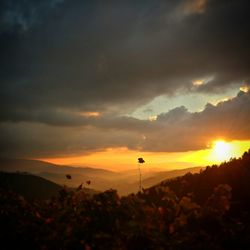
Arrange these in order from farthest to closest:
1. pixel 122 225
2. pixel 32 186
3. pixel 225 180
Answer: pixel 32 186 → pixel 225 180 → pixel 122 225

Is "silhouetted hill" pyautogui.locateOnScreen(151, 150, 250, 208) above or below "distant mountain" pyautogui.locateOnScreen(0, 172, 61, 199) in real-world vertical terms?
above

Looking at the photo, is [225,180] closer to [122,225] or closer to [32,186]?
[122,225]

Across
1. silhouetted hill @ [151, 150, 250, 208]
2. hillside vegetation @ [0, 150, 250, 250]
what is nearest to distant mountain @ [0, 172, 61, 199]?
silhouetted hill @ [151, 150, 250, 208]

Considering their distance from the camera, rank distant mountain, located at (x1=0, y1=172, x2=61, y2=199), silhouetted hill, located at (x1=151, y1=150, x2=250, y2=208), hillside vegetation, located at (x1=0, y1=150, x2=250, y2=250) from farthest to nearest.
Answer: distant mountain, located at (x1=0, y1=172, x2=61, y2=199), silhouetted hill, located at (x1=151, y1=150, x2=250, y2=208), hillside vegetation, located at (x1=0, y1=150, x2=250, y2=250)

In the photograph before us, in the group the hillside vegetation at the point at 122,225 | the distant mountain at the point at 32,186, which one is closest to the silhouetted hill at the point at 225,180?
the hillside vegetation at the point at 122,225

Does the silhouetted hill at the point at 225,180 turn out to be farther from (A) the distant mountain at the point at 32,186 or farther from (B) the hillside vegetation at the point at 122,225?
(A) the distant mountain at the point at 32,186

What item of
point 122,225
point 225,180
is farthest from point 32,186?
point 122,225

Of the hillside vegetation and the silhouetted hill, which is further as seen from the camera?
the silhouetted hill

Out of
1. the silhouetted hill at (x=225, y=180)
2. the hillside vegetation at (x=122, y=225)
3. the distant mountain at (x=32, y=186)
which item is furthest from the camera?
the distant mountain at (x=32, y=186)

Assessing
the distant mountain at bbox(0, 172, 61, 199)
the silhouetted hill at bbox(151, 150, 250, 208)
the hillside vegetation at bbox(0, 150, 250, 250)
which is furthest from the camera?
the distant mountain at bbox(0, 172, 61, 199)

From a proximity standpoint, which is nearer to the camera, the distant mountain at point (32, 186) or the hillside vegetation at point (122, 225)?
the hillside vegetation at point (122, 225)

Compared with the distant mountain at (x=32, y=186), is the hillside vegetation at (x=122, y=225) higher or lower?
higher

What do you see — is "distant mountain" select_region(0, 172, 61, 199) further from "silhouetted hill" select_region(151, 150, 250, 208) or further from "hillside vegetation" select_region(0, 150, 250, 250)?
"hillside vegetation" select_region(0, 150, 250, 250)

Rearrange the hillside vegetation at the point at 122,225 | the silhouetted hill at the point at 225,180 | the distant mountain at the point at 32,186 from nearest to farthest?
the hillside vegetation at the point at 122,225 < the silhouetted hill at the point at 225,180 < the distant mountain at the point at 32,186
